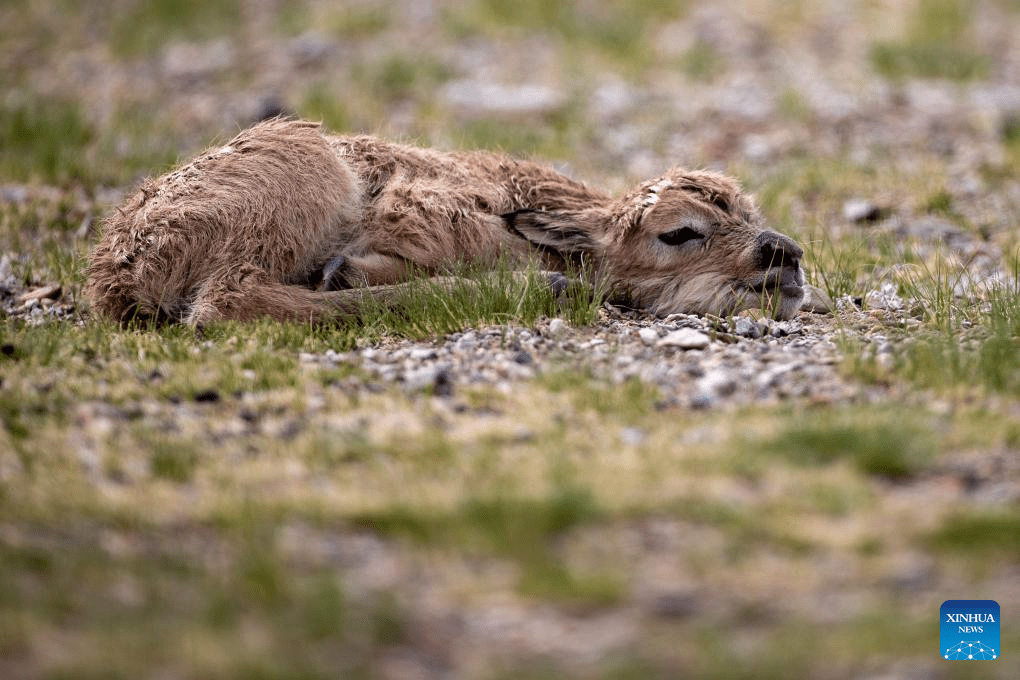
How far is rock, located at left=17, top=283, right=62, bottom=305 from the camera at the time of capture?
7.82 metres

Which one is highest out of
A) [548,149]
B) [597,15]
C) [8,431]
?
[597,15]

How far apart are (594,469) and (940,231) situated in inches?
238

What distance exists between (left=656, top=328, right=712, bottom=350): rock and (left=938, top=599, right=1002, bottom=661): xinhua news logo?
282 centimetres

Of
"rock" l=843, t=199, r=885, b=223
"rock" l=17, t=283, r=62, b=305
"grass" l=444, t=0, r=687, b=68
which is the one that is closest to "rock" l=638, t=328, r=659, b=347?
"rock" l=843, t=199, r=885, b=223

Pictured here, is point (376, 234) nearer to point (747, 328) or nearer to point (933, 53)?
point (747, 328)

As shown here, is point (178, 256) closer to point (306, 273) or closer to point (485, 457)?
point (306, 273)

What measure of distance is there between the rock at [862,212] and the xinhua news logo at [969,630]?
6.70 meters

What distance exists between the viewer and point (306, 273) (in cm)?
736

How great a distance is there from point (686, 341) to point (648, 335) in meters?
0.28

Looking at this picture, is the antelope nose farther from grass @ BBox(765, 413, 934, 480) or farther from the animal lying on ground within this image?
grass @ BBox(765, 413, 934, 480)

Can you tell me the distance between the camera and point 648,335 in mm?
6492

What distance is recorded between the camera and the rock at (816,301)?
24.0 ft

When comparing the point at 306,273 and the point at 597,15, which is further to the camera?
the point at 597,15

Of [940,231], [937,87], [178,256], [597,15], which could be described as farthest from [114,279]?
[597,15]
